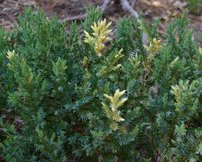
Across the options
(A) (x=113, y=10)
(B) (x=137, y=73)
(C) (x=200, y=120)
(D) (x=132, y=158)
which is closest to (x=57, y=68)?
(B) (x=137, y=73)

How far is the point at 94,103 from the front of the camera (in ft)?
7.13

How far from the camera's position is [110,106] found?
6.58 ft

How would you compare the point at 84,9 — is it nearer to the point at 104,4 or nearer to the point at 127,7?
the point at 104,4

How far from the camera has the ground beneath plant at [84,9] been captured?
480 centimetres

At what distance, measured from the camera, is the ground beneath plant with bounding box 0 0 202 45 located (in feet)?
15.8

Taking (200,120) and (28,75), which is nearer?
(28,75)

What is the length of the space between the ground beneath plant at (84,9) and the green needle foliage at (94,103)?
2.33 m

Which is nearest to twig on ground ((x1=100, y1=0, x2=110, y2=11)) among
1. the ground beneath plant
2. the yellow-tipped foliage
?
the ground beneath plant

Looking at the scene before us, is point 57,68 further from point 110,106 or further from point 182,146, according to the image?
point 182,146

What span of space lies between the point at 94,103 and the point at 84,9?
3.05 metres

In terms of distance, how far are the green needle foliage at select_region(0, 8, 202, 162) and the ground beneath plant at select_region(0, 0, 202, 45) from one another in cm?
233

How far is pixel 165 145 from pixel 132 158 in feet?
0.61

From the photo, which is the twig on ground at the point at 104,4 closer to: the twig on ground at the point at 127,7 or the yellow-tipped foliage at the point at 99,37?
the twig on ground at the point at 127,7

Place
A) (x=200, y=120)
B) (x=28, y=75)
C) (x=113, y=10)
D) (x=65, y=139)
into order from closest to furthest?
(x=28, y=75)
(x=65, y=139)
(x=200, y=120)
(x=113, y=10)
